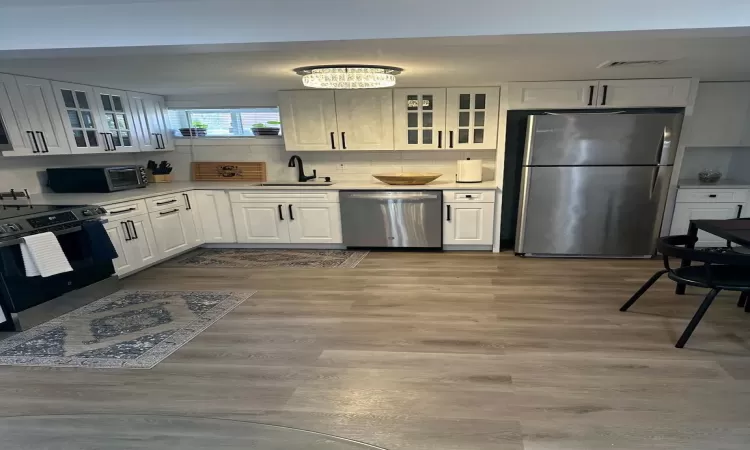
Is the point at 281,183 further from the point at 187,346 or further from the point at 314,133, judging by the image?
the point at 187,346

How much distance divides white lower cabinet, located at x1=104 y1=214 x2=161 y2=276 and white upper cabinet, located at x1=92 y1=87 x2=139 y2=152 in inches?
36.2

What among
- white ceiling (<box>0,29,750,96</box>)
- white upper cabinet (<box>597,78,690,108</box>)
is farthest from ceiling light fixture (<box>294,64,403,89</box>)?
white upper cabinet (<box>597,78,690,108</box>)

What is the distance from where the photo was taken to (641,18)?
1.29m

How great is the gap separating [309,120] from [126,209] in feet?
6.55

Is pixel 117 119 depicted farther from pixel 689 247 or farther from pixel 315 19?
pixel 689 247

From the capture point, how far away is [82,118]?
11.0ft

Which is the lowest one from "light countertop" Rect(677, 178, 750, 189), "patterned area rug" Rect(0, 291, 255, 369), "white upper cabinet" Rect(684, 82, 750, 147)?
"patterned area rug" Rect(0, 291, 255, 369)

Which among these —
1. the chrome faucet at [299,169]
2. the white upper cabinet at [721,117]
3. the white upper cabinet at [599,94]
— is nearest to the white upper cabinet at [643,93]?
the white upper cabinet at [599,94]

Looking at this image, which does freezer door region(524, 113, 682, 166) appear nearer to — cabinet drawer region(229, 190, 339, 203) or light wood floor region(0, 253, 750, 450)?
light wood floor region(0, 253, 750, 450)

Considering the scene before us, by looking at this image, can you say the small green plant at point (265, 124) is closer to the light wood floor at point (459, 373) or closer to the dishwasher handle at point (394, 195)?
the dishwasher handle at point (394, 195)

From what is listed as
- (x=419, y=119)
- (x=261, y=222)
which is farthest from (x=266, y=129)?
(x=419, y=119)

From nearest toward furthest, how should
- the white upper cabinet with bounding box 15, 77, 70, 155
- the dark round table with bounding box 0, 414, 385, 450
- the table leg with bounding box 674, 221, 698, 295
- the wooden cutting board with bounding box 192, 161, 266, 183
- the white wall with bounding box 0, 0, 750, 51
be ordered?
the dark round table with bounding box 0, 414, 385, 450 < the white wall with bounding box 0, 0, 750, 51 < the table leg with bounding box 674, 221, 698, 295 < the white upper cabinet with bounding box 15, 77, 70, 155 < the wooden cutting board with bounding box 192, 161, 266, 183

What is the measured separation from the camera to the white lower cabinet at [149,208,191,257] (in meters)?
3.64

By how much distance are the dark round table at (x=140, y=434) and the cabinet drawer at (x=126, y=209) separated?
7.13 feet
